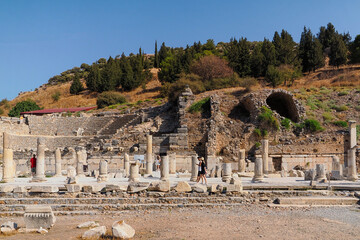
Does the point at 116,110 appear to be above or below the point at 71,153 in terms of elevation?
above

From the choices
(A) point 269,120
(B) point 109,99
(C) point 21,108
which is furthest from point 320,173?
(C) point 21,108

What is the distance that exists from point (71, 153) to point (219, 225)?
2132cm

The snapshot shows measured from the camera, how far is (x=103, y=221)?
440 inches

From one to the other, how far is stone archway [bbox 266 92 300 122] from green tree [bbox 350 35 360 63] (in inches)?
979

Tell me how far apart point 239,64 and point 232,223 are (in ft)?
138

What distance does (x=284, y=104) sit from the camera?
34969mm

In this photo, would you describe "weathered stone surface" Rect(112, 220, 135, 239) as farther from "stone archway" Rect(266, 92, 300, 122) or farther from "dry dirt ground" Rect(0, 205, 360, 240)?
"stone archway" Rect(266, 92, 300, 122)

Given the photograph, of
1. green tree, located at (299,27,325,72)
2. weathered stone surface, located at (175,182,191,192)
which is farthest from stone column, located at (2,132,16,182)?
green tree, located at (299,27,325,72)

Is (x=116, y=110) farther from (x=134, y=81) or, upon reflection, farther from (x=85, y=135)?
(x=134, y=81)

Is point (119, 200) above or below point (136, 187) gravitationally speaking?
below

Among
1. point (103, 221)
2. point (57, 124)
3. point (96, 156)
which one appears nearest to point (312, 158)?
point (96, 156)

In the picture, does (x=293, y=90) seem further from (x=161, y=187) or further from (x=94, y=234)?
(x=94, y=234)

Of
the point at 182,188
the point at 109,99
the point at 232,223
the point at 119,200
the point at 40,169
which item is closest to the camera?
the point at 232,223

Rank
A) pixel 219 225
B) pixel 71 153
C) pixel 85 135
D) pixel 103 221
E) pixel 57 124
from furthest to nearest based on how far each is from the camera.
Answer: pixel 57 124
pixel 85 135
pixel 71 153
pixel 103 221
pixel 219 225
